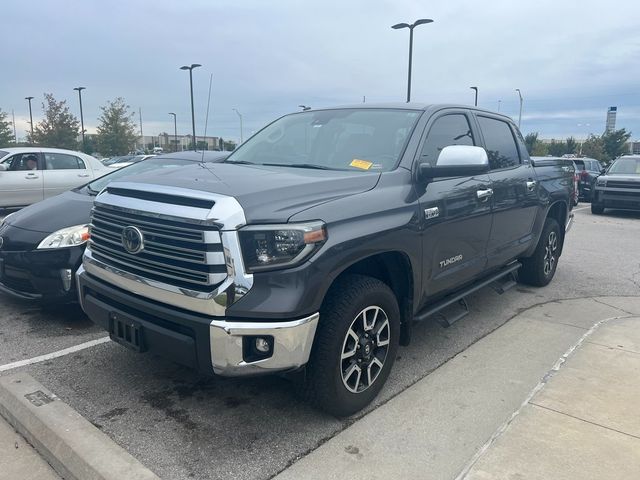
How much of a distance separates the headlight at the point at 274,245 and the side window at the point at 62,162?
10776mm

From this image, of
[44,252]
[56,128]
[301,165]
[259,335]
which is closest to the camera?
[259,335]

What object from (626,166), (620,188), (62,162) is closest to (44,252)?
(62,162)

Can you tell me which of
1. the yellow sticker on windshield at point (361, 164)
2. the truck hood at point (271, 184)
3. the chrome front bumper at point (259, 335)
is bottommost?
the chrome front bumper at point (259, 335)

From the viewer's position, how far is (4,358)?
13.1 feet

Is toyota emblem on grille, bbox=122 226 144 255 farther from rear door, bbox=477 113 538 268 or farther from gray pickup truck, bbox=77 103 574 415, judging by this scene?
rear door, bbox=477 113 538 268

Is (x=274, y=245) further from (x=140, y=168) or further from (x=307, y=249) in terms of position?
(x=140, y=168)

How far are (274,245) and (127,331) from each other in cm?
104

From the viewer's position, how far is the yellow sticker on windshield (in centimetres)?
359

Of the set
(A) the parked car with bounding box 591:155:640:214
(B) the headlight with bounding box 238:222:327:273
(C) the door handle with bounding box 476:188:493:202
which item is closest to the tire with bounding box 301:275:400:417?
(B) the headlight with bounding box 238:222:327:273

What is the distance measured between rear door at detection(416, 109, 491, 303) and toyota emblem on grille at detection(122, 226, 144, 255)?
5.73 feet

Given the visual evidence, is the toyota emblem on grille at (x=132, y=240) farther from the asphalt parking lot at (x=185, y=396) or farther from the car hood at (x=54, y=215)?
the car hood at (x=54, y=215)

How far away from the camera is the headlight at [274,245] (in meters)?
2.64

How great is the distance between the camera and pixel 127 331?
3000 millimetres

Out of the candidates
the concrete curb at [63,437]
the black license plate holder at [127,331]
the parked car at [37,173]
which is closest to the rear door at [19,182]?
the parked car at [37,173]
